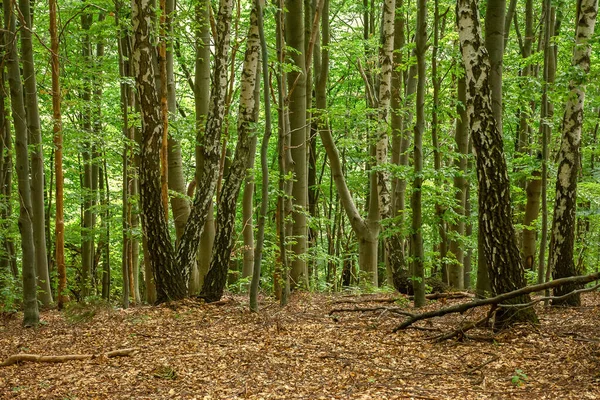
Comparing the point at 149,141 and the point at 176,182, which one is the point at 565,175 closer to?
the point at 149,141

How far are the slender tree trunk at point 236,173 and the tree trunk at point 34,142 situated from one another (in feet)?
11.8

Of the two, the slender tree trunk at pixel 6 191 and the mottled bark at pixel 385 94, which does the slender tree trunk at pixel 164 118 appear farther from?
the mottled bark at pixel 385 94

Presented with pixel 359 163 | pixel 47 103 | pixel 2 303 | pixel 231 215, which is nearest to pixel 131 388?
pixel 231 215

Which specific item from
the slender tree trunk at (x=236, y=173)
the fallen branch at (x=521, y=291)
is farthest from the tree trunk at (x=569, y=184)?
the slender tree trunk at (x=236, y=173)

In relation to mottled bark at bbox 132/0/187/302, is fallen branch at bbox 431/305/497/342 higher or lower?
lower

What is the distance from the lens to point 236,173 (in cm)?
941

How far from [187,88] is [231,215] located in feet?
47.7

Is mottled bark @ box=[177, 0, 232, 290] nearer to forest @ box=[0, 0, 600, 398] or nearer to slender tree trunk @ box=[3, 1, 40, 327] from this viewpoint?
forest @ box=[0, 0, 600, 398]

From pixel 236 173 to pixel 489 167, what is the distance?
4.49 metres

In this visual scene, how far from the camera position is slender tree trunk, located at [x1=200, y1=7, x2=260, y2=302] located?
365 inches

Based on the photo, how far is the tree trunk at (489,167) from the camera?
257 inches

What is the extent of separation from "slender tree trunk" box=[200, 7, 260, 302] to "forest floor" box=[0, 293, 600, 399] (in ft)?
3.83

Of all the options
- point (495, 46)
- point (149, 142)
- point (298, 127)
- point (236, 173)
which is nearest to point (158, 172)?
point (149, 142)

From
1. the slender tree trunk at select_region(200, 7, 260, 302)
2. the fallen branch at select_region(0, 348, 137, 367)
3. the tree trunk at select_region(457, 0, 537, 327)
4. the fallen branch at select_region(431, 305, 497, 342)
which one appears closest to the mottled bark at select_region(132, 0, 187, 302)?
the slender tree trunk at select_region(200, 7, 260, 302)
